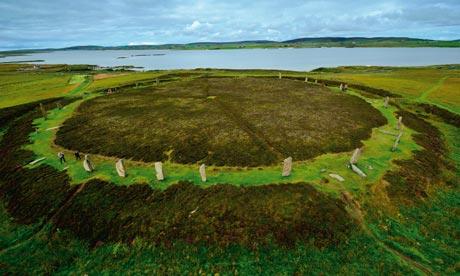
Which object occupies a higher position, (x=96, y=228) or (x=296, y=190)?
(x=296, y=190)

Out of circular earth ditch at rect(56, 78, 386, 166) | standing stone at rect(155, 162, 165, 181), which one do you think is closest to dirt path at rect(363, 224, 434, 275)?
circular earth ditch at rect(56, 78, 386, 166)

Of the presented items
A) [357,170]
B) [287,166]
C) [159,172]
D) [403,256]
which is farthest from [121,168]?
[403,256]

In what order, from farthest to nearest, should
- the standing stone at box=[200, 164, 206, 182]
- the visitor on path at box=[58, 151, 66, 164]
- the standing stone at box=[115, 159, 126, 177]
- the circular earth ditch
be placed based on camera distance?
the circular earth ditch < the visitor on path at box=[58, 151, 66, 164] < the standing stone at box=[115, 159, 126, 177] < the standing stone at box=[200, 164, 206, 182]

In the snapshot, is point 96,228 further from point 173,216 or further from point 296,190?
point 296,190

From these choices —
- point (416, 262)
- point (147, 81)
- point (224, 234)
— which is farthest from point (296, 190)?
point (147, 81)

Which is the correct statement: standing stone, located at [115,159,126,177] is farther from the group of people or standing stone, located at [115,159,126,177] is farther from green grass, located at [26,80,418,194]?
the group of people

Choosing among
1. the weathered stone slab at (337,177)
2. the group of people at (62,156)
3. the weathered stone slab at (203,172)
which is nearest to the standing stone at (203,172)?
the weathered stone slab at (203,172)

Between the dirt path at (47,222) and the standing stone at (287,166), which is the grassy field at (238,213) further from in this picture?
the standing stone at (287,166)

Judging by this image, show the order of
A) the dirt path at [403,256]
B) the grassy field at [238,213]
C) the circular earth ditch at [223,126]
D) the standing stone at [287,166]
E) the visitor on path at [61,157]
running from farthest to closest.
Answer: the circular earth ditch at [223,126]
the visitor on path at [61,157]
the standing stone at [287,166]
the grassy field at [238,213]
the dirt path at [403,256]

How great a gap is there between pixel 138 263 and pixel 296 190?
10173mm

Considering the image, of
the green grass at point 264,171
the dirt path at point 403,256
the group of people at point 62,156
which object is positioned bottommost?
the dirt path at point 403,256

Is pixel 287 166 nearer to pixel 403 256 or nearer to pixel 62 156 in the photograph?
pixel 403 256

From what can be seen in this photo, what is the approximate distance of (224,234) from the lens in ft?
45.1

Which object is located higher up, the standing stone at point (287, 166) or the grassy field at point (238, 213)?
the standing stone at point (287, 166)
